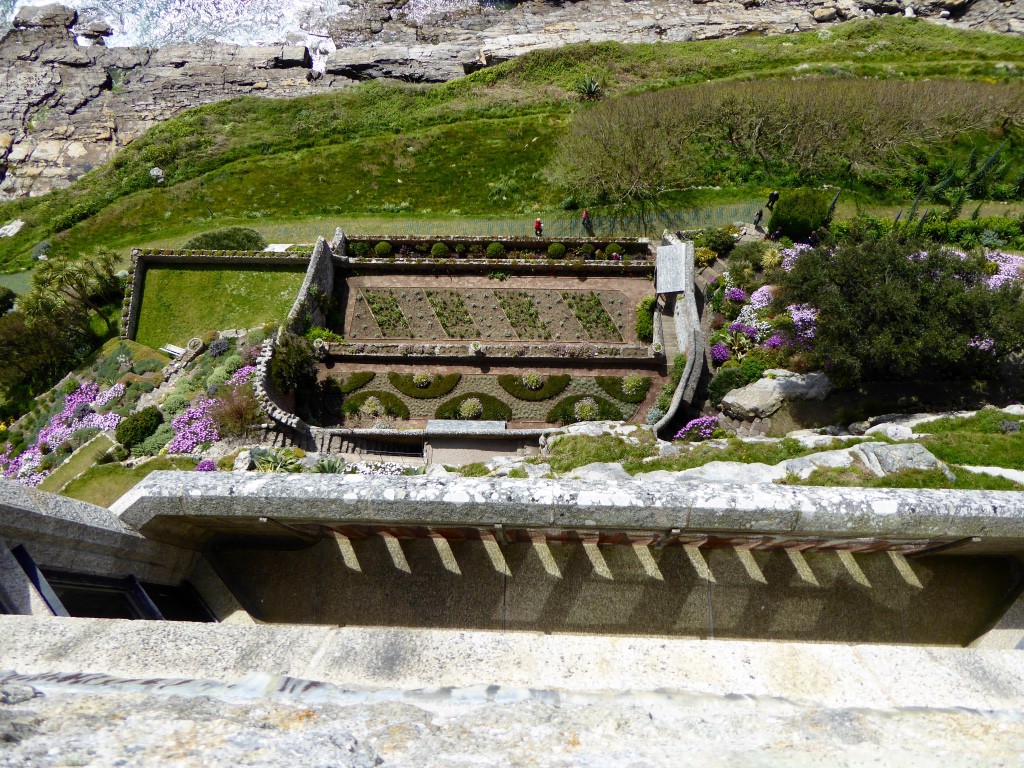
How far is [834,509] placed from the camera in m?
9.38

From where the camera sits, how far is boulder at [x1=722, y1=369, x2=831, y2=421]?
79.0ft

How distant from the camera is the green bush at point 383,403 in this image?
28500 mm

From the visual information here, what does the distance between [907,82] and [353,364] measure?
1938 inches

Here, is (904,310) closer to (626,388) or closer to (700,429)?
(700,429)

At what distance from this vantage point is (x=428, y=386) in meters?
28.9

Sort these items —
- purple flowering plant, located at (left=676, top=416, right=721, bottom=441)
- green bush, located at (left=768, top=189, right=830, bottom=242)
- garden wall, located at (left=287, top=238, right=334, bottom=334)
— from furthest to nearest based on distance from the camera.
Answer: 1. green bush, located at (left=768, top=189, right=830, bottom=242)
2. garden wall, located at (left=287, top=238, right=334, bottom=334)
3. purple flowering plant, located at (left=676, top=416, right=721, bottom=441)

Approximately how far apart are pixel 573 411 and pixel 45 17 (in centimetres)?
8825

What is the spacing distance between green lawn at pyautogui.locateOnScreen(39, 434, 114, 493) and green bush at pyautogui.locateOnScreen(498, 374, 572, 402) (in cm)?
1924

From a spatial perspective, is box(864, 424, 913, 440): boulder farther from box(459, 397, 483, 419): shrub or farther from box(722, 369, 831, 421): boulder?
box(459, 397, 483, 419): shrub

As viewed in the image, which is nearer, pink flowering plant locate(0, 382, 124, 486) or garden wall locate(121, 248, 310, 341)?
pink flowering plant locate(0, 382, 124, 486)

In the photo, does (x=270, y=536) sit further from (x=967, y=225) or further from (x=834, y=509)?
(x=967, y=225)

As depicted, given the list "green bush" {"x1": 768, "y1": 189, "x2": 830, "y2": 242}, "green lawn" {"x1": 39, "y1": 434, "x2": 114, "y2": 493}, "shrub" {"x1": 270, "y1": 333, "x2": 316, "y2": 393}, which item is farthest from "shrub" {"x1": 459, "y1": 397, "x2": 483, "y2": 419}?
"green bush" {"x1": 768, "y1": 189, "x2": 830, "y2": 242}

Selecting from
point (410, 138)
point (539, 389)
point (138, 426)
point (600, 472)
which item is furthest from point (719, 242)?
point (138, 426)

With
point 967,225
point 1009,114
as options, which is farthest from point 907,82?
point 967,225
